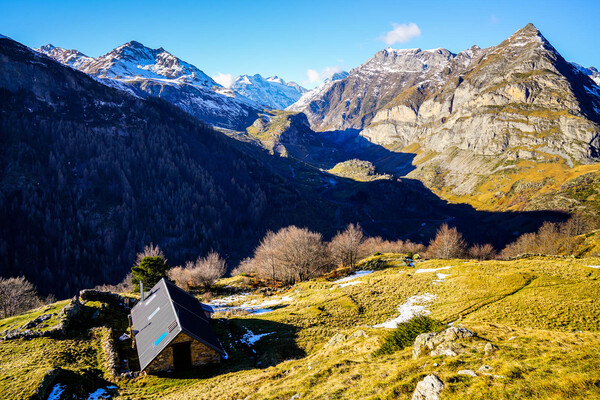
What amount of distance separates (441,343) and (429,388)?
6.93 m

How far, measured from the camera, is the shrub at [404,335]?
24.2 m

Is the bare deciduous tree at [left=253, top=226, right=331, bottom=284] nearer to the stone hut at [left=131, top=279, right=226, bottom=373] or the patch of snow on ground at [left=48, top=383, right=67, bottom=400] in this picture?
the stone hut at [left=131, top=279, right=226, bottom=373]

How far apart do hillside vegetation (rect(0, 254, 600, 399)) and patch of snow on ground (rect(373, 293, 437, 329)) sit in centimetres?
34

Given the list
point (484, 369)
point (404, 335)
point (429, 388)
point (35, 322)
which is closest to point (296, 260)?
point (35, 322)

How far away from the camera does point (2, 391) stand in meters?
23.2

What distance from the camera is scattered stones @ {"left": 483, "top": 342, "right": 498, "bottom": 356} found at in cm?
1788

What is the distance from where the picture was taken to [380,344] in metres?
24.8

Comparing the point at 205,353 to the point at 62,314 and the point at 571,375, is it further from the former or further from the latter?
the point at 571,375

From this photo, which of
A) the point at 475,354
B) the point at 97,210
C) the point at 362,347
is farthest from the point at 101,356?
the point at 97,210

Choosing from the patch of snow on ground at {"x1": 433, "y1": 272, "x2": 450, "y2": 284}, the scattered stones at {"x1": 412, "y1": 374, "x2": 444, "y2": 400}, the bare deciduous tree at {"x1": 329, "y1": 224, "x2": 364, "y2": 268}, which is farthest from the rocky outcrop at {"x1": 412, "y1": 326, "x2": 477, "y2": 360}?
the bare deciduous tree at {"x1": 329, "y1": 224, "x2": 364, "y2": 268}

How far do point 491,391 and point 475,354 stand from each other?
16.7 feet

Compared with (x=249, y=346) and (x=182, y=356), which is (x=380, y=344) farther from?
(x=182, y=356)

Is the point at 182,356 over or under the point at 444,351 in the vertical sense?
under

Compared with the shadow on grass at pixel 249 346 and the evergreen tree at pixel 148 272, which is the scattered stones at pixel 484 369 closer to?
the shadow on grass at pixel 249 346
